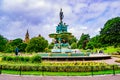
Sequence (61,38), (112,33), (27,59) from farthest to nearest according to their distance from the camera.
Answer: (112,33) < (61,38) < (27,59)

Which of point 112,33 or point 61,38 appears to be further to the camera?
point 112,33

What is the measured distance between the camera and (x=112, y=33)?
6794 cm

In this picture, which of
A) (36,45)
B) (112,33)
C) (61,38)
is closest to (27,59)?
(61,38)

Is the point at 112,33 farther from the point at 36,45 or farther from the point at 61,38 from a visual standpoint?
the point at 36,45

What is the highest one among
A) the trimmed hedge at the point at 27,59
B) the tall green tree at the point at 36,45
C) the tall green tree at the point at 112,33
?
the tall green tree at the point at 112,33

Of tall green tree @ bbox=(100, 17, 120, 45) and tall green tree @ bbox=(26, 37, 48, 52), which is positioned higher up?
tall green tree @ bbox=(100, 17, 120, 45)

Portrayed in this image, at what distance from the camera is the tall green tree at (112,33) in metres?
66.4

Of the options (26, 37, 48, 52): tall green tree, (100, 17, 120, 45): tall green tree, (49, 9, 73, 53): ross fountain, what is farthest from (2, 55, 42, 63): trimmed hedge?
(26, 37, 48, 52): tall green tree

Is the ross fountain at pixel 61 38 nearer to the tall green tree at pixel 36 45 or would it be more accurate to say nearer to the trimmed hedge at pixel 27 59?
the tall green tree at pixel 36 45

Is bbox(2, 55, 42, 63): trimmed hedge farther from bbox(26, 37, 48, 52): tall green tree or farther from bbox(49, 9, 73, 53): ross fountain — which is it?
bbox(26, 37, 48, 52): tall green tree

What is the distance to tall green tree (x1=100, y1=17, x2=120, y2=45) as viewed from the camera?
66375 millimetres

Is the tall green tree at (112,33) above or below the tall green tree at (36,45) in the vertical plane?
above

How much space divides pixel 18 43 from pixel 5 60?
200 feet

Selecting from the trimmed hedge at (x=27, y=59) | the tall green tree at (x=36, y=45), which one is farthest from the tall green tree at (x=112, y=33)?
the trimmed hedge at (x=27, y=59)
